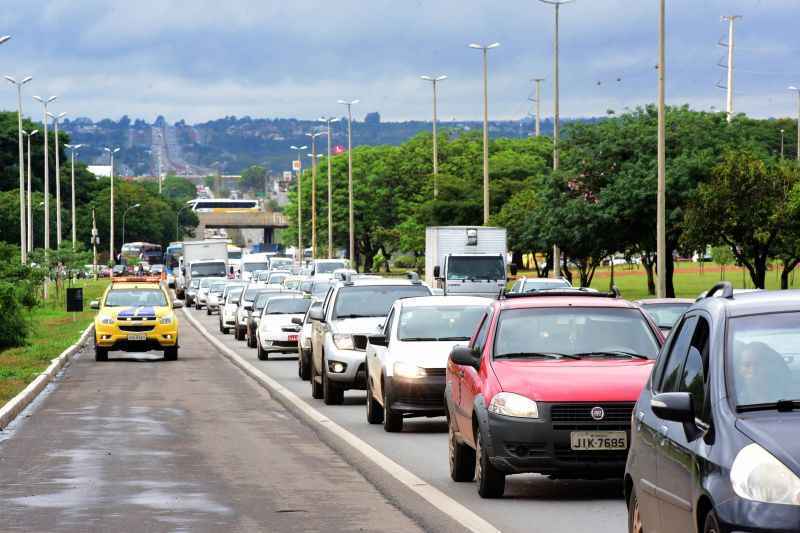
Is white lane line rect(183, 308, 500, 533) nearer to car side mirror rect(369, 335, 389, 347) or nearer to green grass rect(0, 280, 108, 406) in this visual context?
car side mirror rect(369, 335, 389, 347)

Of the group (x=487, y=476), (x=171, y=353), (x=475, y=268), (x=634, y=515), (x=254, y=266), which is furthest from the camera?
(x=254, y=266)

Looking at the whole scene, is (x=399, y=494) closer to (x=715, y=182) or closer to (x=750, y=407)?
(x=750, y=407)

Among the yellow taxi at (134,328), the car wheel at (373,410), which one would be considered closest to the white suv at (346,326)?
the car wheel at (373,410)

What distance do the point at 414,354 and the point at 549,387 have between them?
6.17 m

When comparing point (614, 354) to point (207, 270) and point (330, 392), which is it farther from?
point (207, 270)

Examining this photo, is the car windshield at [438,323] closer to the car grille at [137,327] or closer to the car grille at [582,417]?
the car grille at [582,417]

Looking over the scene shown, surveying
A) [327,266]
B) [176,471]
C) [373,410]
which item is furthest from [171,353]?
[327,266]

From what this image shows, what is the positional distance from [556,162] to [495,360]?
181ft

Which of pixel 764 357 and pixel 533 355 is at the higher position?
pixel 764 357

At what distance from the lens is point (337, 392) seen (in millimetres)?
24453

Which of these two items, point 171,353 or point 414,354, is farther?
point 171,353

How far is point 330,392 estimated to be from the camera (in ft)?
80.1

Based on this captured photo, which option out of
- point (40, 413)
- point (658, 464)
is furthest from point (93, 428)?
point (658, 464)

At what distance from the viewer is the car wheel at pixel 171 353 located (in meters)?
40.0
